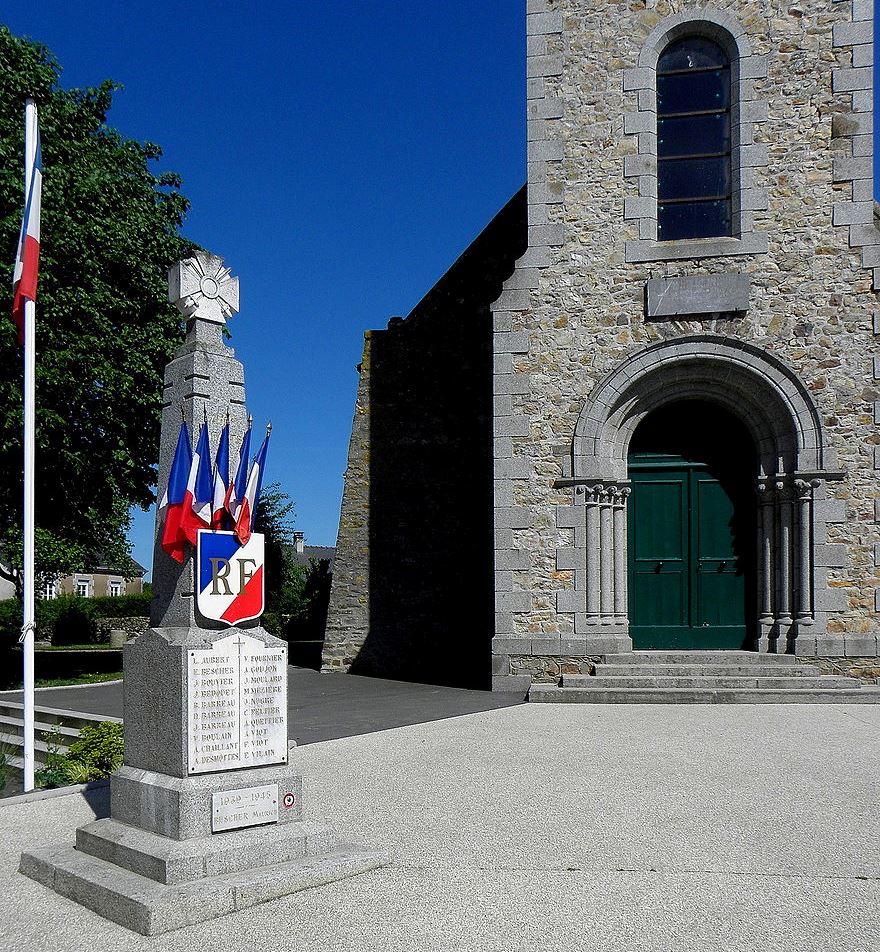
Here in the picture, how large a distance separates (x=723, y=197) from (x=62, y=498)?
1104 centimetres

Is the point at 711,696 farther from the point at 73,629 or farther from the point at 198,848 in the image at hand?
the point at 73,629

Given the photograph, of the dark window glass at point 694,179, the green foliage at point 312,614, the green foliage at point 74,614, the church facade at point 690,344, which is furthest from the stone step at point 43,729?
the green foliage at point 74,614

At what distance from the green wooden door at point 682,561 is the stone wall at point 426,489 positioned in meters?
3.15

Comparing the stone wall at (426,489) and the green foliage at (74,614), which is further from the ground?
the stone wall at (426,489)

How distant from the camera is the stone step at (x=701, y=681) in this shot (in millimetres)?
11172

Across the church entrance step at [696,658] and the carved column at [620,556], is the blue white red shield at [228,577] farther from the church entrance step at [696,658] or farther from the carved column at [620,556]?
the carved column at [620,556]

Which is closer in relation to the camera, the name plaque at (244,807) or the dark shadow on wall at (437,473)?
the name plaque at (244,807)

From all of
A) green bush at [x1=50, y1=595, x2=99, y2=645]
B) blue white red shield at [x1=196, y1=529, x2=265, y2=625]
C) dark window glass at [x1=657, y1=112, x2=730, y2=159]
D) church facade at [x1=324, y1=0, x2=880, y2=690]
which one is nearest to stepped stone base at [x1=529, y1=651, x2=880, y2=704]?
church facade at [x1=324, y1=0, x2=880, y2=690]

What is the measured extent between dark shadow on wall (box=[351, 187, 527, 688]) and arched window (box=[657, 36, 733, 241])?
11.5 ft

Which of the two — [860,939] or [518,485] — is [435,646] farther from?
[860,939]

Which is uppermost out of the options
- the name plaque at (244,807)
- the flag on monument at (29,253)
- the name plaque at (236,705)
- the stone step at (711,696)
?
the flag on monument at (29,253)

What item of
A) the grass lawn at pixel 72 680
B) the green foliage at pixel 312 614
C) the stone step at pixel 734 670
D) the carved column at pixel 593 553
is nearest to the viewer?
A: the stone step at pixel 734 670

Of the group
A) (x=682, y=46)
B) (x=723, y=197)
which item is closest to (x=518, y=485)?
(x=723, y=197)

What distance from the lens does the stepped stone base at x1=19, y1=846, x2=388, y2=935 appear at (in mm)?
4066
